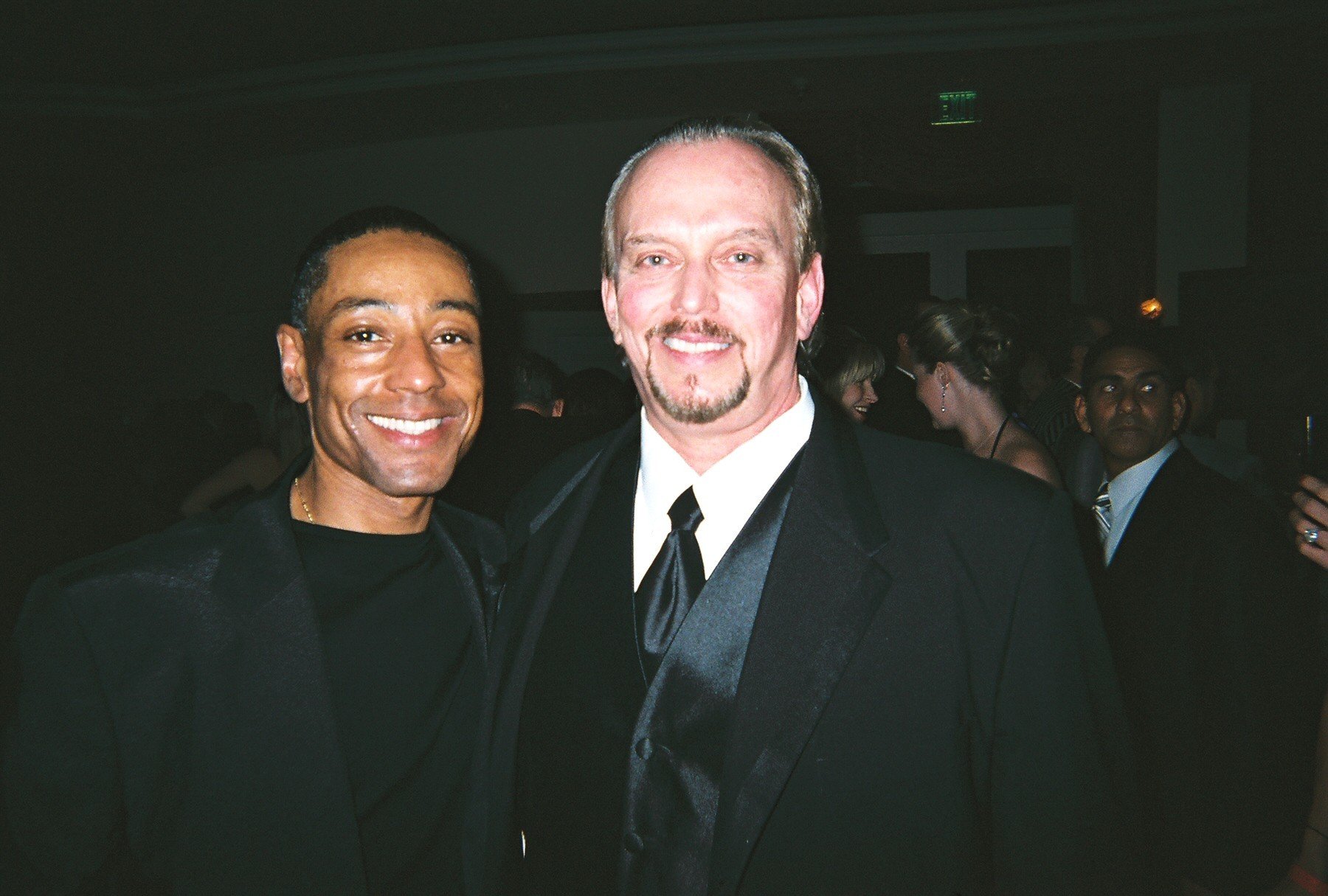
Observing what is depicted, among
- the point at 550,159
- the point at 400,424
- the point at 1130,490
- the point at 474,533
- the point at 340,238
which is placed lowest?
the point at 1130,490

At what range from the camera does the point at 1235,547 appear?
83.7 inches

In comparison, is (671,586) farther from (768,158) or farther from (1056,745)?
(768,158)

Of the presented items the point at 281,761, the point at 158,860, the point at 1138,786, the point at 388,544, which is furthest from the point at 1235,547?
the point at 158,860

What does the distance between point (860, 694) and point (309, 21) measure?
5651mm

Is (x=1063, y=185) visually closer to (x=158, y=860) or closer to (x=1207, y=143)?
(x=1207, y=143)

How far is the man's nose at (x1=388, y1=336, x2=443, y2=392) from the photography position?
4.82 feet

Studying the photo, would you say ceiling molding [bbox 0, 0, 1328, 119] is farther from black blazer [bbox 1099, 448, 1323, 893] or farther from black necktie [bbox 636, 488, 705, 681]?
black necktie [bbox 636, 488, 705, 681]

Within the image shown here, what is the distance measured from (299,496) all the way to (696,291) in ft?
2.71

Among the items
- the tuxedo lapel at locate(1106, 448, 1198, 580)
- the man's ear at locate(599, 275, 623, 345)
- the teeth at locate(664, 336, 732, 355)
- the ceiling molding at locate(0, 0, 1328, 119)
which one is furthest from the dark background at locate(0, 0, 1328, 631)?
the teeth at locate(664, 336, 732, 355)

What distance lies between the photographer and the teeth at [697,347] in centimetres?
138

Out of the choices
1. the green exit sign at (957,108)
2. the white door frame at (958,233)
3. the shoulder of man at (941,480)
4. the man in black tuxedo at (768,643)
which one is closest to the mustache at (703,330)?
the man in black tuxedo at (768,643)

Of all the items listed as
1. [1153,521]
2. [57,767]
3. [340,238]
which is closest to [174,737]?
[57,767]

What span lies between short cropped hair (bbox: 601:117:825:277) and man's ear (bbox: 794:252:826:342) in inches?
1.0

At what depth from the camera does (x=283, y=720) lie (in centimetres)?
132
